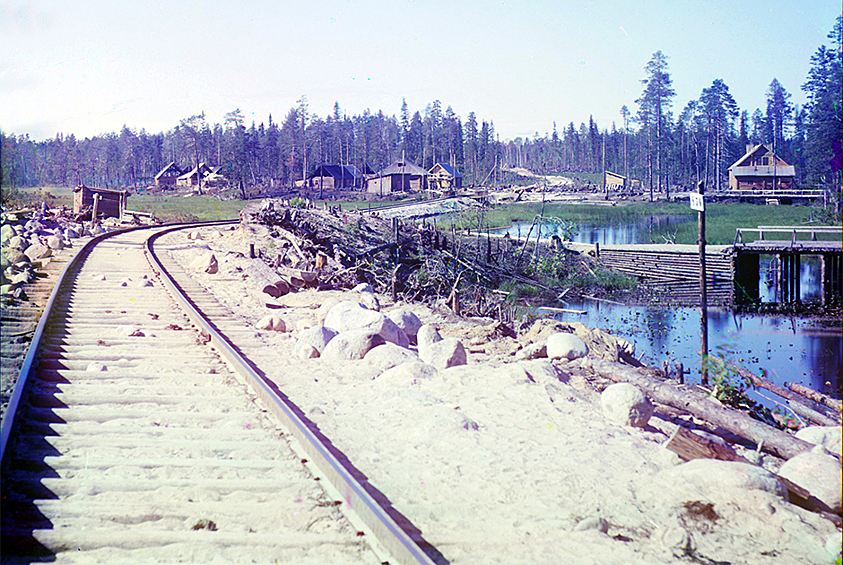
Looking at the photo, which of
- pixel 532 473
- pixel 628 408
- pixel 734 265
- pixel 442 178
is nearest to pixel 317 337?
pixel 628 408

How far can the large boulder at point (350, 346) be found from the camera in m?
9.12

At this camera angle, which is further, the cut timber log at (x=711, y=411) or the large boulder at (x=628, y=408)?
the large boulder at (x=628, y=408)

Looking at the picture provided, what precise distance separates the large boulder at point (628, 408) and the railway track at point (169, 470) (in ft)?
10.7

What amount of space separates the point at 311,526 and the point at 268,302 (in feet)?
33.0

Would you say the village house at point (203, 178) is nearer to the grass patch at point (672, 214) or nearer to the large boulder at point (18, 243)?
the grass patch at point (672, 214)

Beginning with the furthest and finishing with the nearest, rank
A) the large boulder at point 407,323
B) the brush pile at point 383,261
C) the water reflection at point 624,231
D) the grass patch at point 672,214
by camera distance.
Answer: the water reflection at point 624,231 < the grass patch at point 672,214 < the brush pile at point 383,261 < the large boulder at point 407,323

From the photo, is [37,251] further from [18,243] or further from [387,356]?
[387,356]

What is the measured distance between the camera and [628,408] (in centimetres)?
713

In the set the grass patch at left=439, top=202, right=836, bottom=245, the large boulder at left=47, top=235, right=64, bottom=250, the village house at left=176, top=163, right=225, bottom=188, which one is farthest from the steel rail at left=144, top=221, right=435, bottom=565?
the village house at left=176, top=163, right=225, bottom=188

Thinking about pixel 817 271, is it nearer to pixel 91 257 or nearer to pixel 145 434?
pixel 91 257

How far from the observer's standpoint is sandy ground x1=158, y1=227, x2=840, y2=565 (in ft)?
14.5

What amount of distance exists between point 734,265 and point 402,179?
63690 mm

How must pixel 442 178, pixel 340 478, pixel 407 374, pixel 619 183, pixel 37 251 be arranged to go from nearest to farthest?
1. pixel 340 478
2. pixel 407 374
3. pixel 37 251
4. pixel 442 178
5. pixel 619 183

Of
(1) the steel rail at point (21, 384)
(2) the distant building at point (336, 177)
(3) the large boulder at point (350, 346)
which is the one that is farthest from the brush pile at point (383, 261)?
(2) the distant building at point (336, 177)
